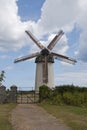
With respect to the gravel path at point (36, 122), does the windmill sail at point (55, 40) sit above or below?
above

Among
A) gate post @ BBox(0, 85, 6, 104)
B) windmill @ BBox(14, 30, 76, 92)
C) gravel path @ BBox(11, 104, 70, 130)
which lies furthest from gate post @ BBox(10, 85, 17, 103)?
gravel path @ BBox(11, 104, 70, 130)

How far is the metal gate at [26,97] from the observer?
53.7 meters

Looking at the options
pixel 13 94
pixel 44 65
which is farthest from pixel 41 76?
pixel 13 94

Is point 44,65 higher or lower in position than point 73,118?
higher

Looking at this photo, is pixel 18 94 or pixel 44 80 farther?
pixel 44 80

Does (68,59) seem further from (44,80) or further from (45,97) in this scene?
(45,97)

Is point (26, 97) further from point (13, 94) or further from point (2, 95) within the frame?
point (2, 95)

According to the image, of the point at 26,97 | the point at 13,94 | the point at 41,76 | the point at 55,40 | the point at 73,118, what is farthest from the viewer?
the point at 55,40

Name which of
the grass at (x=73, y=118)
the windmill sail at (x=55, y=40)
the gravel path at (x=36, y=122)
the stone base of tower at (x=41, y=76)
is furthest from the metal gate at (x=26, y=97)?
the gravel path at (x=36, y=122)

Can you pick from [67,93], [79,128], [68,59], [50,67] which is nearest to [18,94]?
[67,93]

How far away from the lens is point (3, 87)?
52875 millimetres

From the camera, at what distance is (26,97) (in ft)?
183

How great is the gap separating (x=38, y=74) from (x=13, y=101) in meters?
15.2

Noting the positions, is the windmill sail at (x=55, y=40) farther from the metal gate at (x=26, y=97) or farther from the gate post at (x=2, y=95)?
the gate post at (x=2, y=95)
